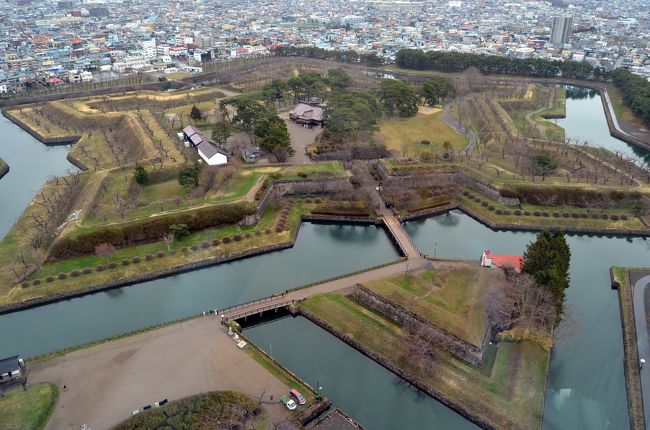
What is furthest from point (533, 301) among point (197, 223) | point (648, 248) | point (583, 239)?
point (197, 223)

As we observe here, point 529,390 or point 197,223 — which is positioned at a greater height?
point 197,223

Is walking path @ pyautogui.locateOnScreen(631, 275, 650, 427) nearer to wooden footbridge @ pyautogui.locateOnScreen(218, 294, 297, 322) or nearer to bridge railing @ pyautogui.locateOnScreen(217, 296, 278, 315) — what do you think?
wooden footbridge @ pyautogui.locateOnScreen(218, 294, 297, 322)

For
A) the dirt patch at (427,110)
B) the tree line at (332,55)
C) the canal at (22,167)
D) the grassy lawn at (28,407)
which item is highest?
the tree line at (332,55)

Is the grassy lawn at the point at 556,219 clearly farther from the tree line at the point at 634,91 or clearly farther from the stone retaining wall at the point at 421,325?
the tree line at the point at 634,91

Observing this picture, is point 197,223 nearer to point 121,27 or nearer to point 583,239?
point 583,239

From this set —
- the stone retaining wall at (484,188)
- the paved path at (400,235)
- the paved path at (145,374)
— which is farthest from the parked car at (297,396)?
the stone retaining wall at (484,188)

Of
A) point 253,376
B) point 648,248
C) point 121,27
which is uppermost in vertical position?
point 121,27

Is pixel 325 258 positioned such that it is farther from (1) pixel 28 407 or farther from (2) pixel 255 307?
(1) pixel 28 407
